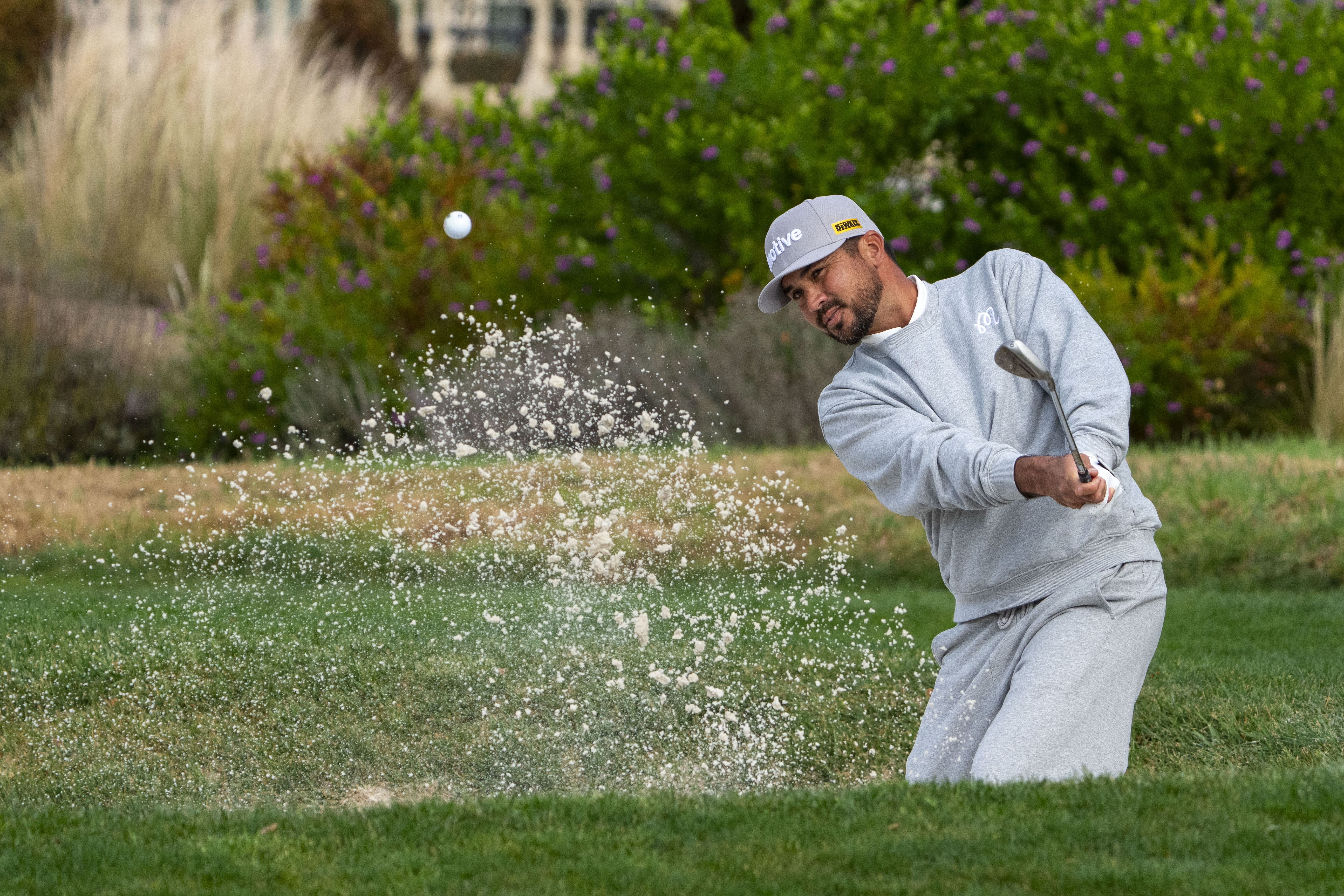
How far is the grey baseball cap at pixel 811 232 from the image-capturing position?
4.38 metres

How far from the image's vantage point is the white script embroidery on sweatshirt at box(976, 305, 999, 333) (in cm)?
439

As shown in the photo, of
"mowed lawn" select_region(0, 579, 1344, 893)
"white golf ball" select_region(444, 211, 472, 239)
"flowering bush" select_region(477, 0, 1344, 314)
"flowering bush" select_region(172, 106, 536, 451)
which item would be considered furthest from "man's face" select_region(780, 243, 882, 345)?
"flowering bush" select_region(172, 106, 536, 451)

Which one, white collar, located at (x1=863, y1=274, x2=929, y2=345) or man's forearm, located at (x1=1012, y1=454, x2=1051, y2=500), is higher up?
white collar, located at (x1=863, y1=274, x2=929, y2=345)

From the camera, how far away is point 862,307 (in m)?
4.44

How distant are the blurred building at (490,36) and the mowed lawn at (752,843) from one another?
107ft

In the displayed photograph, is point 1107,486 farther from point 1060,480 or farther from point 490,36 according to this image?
point 490,36

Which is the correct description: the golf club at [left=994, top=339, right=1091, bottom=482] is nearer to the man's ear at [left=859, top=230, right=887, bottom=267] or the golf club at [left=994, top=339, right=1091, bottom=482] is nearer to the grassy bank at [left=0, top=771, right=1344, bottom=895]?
the man's ear at [left=859, top=230, right=887, bottom=267]

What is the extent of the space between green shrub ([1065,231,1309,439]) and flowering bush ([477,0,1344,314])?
36 cm

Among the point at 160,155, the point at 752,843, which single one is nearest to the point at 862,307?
the point at 752,843

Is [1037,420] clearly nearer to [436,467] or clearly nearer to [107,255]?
[436,467]

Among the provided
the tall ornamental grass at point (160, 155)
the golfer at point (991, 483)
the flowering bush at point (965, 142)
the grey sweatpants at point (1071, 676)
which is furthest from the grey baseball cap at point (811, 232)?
the tall ornamental grass at point (160, 155)

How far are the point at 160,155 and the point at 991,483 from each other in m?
13.0

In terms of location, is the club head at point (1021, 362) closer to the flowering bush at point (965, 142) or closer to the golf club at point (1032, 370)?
the golf club at point (1032, 370)

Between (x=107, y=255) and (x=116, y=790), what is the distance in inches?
405
